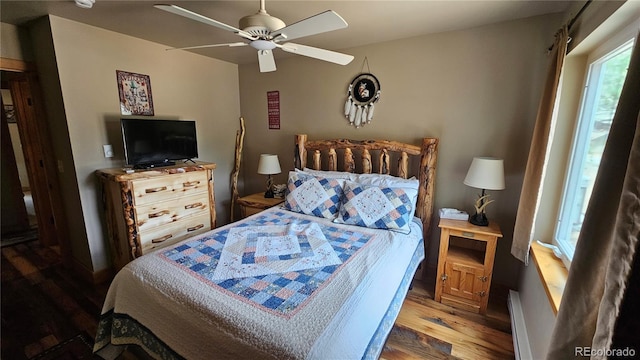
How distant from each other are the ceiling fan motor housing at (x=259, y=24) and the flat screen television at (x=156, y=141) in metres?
1.60

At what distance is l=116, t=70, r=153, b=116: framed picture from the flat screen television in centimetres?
29

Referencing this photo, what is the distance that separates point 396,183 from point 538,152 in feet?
3.19

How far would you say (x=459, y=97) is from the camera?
90.8 inches

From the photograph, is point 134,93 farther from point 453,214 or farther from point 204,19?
point 453,214

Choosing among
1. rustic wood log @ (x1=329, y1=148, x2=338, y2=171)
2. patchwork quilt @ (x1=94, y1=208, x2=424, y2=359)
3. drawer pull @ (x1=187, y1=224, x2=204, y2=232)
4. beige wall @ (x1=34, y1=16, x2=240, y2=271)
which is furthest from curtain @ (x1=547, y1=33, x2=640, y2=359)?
Result: beige wall @ (x1=34, y1=16, x2=240, y2=271)

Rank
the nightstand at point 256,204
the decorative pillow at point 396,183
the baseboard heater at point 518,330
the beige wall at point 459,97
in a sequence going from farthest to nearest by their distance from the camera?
1. the nightstand at point 256,204
2. the decorative pillow at point 396,183
3. the beige wall at point 459,97
4. the baseboard heater at point 518,330

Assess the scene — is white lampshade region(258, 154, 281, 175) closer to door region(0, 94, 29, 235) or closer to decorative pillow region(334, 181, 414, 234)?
decorative pillow region(334, 181, 414, 234)

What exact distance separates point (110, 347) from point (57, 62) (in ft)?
7.05

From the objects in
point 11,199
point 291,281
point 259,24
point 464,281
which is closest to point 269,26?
point 259,24

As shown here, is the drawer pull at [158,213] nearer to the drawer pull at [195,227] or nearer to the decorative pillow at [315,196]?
the drawer pull at [195,227]

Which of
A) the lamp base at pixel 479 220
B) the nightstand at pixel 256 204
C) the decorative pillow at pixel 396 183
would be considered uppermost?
the decorative pillow at pixel 396 183

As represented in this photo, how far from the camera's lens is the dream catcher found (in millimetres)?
2658

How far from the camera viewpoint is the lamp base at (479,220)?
7.00 feet

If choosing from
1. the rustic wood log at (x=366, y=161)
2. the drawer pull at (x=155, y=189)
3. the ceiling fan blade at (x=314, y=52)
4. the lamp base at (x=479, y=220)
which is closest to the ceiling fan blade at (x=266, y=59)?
the ceiling fan blade at (x=314, y=52)
